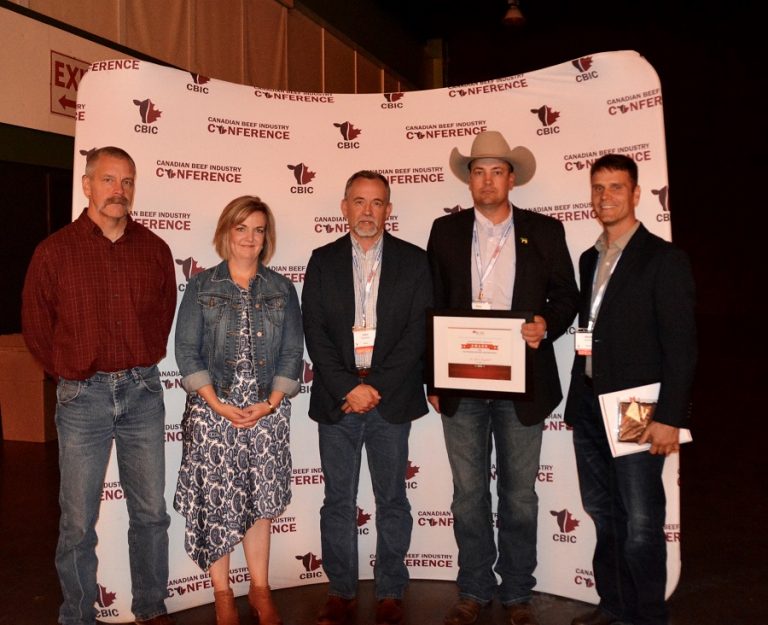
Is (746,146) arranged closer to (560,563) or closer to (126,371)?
(560,563)

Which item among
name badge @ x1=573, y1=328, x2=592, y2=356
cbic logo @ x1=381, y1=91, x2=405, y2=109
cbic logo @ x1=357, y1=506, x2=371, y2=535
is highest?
cbic logo @ x1=381, y1=91, x2=405, y2=109

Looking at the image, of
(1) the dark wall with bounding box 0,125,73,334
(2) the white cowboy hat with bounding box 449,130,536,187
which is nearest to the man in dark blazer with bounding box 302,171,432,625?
(2) the white cowboy hat with bounding box 449,130,536,187

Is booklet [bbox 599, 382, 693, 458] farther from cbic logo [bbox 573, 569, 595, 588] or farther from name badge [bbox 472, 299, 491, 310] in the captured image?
cbic logo [bbox 573, 569, 595, 588]

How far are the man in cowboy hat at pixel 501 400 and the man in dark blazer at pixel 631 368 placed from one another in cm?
16

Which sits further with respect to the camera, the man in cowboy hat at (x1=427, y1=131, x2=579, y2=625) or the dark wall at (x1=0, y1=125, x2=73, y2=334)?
the dark wall at (x1=0, y1=125, x2=73, y2=334)

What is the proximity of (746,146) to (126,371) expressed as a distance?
13385mm

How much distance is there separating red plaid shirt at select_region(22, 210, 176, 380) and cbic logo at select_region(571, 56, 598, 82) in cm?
214

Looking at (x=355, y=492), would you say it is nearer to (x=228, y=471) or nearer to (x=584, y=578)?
(x=228, y=471)

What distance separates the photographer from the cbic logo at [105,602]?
3.08 meters

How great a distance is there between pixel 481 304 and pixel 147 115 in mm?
1722

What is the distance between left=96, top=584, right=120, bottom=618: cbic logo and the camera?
308cm

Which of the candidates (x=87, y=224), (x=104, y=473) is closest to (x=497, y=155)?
(x=87, y=224)

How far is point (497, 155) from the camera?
9.73ft

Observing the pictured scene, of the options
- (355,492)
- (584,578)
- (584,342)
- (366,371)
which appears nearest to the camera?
(584,342)
